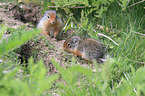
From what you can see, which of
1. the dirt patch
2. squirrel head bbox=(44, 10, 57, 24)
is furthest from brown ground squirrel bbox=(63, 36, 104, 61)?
squirrel head bbox=(44, 10, 57, 24)

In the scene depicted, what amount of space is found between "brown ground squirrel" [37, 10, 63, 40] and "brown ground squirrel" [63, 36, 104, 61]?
92 cm

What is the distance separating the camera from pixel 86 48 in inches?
144

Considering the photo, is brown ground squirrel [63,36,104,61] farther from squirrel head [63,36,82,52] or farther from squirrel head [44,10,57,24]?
squirrel head [44,10,57,24]

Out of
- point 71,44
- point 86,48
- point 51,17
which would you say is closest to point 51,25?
point 51,17

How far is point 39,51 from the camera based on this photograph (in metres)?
3.54

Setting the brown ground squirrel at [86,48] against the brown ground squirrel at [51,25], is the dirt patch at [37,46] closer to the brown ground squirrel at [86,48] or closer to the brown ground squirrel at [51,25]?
the brown ground squirrel at [86,48]

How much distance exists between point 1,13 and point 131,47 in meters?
3.32

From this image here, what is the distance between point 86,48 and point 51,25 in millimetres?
1480

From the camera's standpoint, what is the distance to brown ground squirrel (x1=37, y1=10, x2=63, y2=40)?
4.43 meters

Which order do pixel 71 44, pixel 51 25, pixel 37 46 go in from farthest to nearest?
1. pixel 51 25
2. pixel 71 44
3. pixel 37 46

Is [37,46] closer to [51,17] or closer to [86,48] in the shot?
[86,48]

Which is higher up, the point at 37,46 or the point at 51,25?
the point at 51,25

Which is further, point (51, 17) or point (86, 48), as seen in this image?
point (51, 17)

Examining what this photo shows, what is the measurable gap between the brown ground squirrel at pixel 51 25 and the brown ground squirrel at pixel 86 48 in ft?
3.02
